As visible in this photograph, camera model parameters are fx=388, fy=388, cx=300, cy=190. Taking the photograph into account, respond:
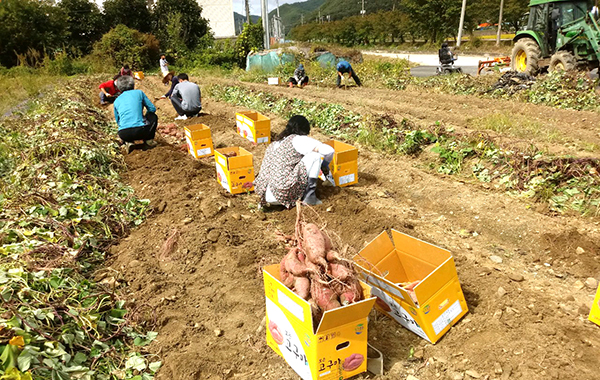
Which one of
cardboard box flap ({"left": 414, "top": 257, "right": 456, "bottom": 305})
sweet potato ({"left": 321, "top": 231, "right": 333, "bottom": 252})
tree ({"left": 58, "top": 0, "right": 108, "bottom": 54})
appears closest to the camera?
cardboard box flap ({"left": 414, "top": 257, "right": 456, "bottom": 305})

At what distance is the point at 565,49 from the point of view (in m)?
11.2

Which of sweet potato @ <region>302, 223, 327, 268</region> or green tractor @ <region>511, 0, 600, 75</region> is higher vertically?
green tractor @ <region>511, 0, 600, 75</region>

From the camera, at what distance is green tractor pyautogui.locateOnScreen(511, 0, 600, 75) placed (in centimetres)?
1023

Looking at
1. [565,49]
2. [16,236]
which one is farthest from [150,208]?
[565,49]

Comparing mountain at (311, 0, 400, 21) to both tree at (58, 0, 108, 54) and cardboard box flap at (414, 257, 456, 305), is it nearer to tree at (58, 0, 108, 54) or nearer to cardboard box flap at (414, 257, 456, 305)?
tree at (58, 0, 108, 54)

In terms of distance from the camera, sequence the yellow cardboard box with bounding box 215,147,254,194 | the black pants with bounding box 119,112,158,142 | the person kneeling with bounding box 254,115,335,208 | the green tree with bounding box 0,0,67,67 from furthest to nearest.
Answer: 1. the green tree with bounding box 0,0,67,67
2. the black pants with bounding box 119,112,158,142
3. the yellow cardboard box with bounding box 215,147,254,194
4. the person kneeling with bounding box 254,115,335,208

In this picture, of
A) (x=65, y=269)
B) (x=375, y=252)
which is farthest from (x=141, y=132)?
(x=375, y=252)

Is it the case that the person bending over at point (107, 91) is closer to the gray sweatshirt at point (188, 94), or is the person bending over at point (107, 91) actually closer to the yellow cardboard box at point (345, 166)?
the gray sweatshirt at point (188, 94)

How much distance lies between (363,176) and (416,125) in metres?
2.01

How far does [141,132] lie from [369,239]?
4.94m

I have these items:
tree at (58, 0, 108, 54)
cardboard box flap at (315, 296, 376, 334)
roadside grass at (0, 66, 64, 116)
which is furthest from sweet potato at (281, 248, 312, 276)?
tree at (58, 0, 108, 54)

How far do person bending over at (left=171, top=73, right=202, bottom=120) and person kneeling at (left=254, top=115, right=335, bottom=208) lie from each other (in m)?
5.33

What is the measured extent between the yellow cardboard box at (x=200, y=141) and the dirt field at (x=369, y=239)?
48cm

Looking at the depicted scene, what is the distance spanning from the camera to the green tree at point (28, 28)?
73.4ft
